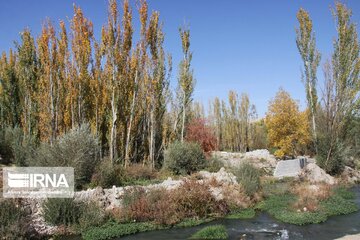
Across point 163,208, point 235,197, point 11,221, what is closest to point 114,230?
point 163,208

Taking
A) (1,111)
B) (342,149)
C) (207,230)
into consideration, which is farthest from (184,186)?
(1,111)

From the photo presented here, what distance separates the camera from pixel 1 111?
78.3 feet

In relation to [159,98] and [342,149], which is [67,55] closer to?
[159,98]

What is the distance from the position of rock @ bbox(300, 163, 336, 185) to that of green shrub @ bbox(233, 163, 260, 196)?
477 cm

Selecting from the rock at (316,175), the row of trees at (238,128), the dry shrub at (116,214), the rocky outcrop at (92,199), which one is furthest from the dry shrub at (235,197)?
the row of trees at (238,128)

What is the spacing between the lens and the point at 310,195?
1312 centimetres

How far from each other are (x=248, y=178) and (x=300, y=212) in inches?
104

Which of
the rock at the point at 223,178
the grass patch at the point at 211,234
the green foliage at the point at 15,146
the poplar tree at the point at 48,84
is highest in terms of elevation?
the poplar tree at the point at 48,84

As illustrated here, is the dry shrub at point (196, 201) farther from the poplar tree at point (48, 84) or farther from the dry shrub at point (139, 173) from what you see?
the poplar tree at point (48, 84)

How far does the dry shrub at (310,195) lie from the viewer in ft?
38.5

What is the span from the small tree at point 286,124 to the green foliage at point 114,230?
17.6 meters

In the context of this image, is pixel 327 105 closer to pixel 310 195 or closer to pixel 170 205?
pixel 310 195

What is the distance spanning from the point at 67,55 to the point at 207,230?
46.2 feet

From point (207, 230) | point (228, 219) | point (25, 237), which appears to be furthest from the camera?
point (228, 219)
